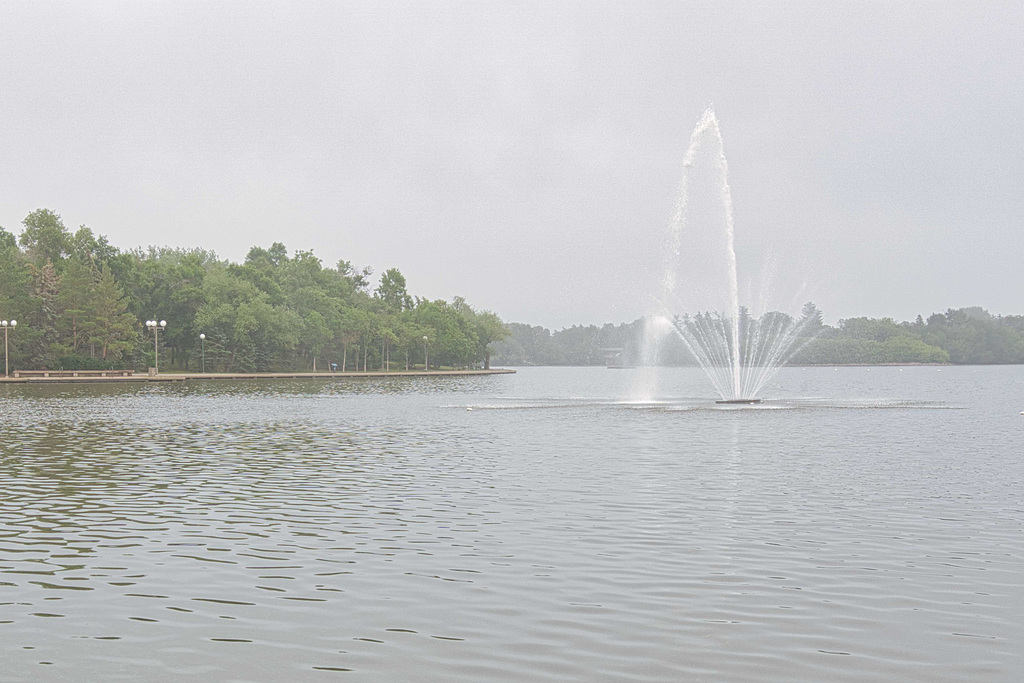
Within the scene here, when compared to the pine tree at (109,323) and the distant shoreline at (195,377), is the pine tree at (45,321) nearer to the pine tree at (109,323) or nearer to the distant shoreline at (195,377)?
the pine tree at (109,323)

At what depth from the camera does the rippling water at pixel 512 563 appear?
8.37 m

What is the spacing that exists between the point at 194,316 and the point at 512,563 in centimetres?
11606

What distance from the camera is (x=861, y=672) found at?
790 centimetres

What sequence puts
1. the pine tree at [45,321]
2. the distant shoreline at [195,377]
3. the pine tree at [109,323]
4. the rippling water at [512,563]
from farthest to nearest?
the pine tree at [109,323] < the pine tree at [45,321] < the distant shoreline at [195,377] < the rippling water at [512,563]

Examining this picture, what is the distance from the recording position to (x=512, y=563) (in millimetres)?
12117

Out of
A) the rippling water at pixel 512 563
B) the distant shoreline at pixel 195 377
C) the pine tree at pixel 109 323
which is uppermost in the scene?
the pine tree at pixel 109 323

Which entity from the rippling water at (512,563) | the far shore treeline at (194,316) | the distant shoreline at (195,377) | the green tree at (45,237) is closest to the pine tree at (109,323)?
the far shore treeline at (194,316)

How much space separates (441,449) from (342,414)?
18460mm

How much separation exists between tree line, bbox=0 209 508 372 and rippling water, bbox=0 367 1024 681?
3182 inches

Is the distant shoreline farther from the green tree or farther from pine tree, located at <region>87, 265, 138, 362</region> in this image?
the green tree

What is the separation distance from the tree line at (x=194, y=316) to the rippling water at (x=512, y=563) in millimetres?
80824

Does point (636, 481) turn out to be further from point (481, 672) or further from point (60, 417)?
point (60, 417)

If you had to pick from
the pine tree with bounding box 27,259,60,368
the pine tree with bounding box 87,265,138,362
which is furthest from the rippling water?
the pine tree with bounding box 27,259,60,368

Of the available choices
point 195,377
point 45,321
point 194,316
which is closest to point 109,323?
point 45,321
